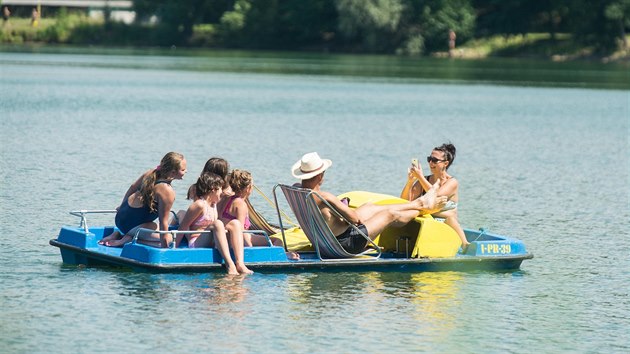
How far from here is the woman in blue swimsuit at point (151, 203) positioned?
610 inches

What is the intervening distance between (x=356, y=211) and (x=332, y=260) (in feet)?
2.32

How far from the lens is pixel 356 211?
1619cm

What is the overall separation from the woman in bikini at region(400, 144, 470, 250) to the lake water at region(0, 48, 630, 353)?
71cm

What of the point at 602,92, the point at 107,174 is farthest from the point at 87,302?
the point at 602,92

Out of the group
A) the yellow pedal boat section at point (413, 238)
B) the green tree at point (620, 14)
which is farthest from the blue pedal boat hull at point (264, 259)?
the green tree at point (620, 14)

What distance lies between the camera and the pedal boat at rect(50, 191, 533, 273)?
1520 cm

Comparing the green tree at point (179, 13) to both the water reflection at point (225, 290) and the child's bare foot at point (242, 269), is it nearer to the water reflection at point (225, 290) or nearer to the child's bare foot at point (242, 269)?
the child's bare foot at point (242, 269)

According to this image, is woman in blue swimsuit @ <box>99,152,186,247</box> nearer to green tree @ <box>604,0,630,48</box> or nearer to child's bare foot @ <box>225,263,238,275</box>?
child's bare foot @ <box>225,263,238,275</box>

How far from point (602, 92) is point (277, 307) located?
52557mm

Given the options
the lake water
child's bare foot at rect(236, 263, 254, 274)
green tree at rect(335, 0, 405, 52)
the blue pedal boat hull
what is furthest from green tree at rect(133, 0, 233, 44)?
child's bare foot at rect(236, 263, 254, 274)

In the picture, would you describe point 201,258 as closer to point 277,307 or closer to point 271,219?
point 277,307

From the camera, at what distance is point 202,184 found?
608 inches

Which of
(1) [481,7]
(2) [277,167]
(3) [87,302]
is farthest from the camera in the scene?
(1) [481,7]

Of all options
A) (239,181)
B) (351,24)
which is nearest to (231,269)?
(239,181)
